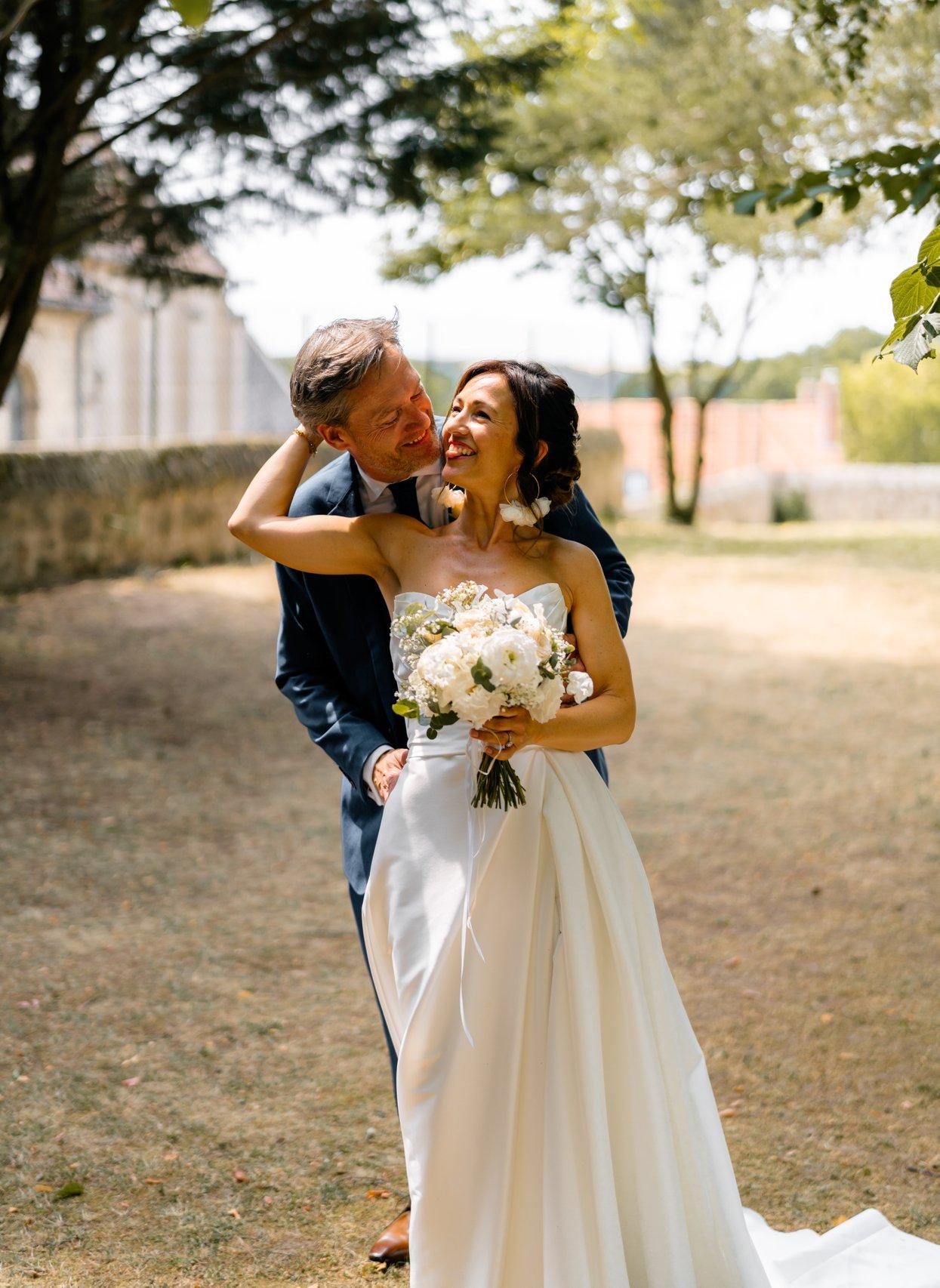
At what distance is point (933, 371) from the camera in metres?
32.7

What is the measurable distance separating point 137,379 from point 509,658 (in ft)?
48.9

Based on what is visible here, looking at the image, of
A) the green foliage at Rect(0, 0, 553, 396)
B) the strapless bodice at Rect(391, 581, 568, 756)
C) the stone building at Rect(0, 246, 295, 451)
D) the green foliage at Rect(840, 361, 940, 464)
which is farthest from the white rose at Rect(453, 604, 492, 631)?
the green foliage at Rect(840, 361, 940, 464)

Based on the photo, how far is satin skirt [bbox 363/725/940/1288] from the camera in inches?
109

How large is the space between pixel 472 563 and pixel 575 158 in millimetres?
17437

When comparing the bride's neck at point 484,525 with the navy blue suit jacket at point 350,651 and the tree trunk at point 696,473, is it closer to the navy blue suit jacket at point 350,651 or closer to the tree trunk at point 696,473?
the navy blue suit jacket at point 350,651

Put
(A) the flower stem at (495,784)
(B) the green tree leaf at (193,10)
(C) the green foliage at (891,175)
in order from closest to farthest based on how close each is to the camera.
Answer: (B) the green tree leaf at (193,10), (C) the green foliage at (891,175), (A) the flower stem at (495,784)

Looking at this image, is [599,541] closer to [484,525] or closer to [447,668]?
[484,525]

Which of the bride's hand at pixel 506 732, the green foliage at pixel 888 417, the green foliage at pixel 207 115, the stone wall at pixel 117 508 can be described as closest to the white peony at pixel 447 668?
the bride's hand at pixel 506 732

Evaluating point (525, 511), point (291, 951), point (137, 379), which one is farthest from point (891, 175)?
point (137, 379)

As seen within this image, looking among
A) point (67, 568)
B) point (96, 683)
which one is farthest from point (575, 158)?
point (96, 683)

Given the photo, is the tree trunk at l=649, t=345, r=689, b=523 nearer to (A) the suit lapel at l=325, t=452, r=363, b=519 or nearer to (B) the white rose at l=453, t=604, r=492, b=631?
(A) the suit lapel at l=325, t=452, r=363, b=519

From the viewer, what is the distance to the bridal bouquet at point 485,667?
8.32ft

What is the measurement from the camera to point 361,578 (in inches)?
129

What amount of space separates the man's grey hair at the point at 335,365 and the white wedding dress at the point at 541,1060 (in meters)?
0.60
